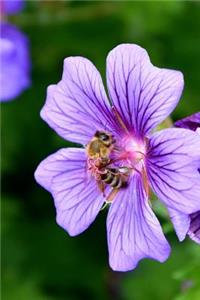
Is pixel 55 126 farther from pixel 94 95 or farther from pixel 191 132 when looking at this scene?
pixel 191 132

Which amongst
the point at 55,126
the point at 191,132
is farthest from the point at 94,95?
the point at 191,132

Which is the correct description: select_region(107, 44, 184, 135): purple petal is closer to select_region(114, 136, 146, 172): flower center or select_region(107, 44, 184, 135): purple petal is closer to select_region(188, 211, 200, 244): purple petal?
select_region(114, 136, 146, 172): flower center

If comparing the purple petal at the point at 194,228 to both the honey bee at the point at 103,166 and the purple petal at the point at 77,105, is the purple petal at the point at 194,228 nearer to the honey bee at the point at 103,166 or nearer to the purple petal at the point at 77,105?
the honey bee at the point at 103,166

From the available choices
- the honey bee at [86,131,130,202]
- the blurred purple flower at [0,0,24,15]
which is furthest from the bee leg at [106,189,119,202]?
the blurred purple flower at [0,0,24,15]

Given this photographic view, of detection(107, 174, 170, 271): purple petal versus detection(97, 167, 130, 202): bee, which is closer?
detection(107, 174, 170, 271): purple petal

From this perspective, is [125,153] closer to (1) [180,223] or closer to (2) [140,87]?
(2) [140,87]
